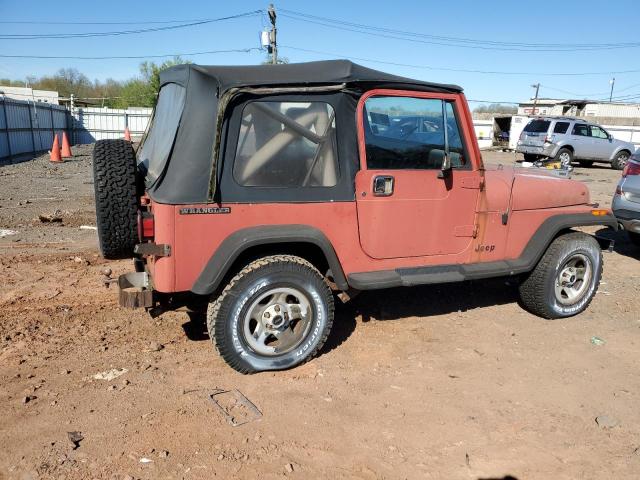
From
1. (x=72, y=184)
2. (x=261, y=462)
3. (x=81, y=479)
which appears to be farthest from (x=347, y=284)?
(x=72, y=184)

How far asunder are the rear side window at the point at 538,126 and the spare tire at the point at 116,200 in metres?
20.1

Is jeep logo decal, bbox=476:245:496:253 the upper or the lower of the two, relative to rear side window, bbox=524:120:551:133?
lower

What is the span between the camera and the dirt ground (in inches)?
115

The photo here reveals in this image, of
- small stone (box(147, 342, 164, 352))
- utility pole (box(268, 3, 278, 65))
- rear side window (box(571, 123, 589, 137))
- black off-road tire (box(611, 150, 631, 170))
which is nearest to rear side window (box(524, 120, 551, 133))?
rear side window (box(571, 123, 589, 137))

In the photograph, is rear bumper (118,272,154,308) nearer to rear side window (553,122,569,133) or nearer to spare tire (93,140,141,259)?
spare tire (93,140,141,259)

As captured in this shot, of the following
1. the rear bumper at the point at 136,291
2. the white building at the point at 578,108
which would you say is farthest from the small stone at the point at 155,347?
the white building at the point at 578,108

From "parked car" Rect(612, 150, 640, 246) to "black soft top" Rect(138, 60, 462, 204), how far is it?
16.3 feet

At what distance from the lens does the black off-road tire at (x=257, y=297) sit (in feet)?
11.9

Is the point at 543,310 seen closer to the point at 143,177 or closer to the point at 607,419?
the point at 607,419

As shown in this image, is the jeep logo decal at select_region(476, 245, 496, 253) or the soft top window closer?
the soft top window

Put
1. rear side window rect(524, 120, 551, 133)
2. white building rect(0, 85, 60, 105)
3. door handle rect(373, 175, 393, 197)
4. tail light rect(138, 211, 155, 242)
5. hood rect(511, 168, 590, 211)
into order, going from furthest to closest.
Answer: white building rect(0, 85, 60, 105) < rear side window rect(524, 120, 551, 133) < hood rect(511, 168, 590, 211) < door handle rect(373, 175, 393, 197) < tail light rect(138, 211, 155, 242)

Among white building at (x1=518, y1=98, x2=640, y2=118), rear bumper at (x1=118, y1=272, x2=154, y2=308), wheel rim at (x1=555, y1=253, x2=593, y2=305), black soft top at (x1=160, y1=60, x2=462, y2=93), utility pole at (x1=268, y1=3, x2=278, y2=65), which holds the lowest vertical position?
wheel rim at (x1=555, y1=253, x2=593, y2=305)

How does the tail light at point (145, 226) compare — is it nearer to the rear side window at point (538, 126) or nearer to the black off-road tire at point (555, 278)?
the black off-road tire at point (555, 278)

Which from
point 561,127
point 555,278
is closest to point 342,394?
point 555,278
